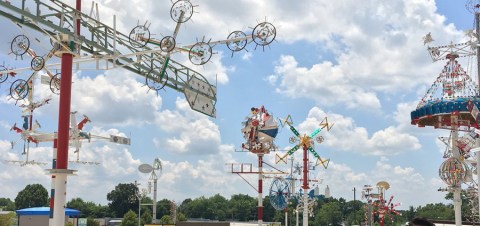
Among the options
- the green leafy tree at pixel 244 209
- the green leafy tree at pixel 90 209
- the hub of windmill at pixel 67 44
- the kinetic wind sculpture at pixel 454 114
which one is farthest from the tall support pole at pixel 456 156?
the green leafy tree at pixel 90 209

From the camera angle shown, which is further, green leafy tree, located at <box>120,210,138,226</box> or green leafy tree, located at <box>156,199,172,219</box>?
green leafy tree, located at <box>156,199,172,219</box>

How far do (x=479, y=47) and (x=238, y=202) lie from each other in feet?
344

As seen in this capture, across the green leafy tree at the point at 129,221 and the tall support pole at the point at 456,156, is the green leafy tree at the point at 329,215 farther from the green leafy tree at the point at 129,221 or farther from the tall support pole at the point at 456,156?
the tall support pole at the point at 456,156

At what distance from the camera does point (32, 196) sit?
111 m

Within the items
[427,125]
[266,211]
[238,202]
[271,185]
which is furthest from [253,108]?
[238,202]

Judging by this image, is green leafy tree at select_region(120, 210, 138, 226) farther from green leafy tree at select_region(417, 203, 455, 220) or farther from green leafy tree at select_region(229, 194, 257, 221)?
green leafy tree at select_region(229, 194, 257, 221)

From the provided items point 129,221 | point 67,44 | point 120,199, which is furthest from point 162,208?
point 67,44

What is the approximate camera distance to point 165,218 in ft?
217

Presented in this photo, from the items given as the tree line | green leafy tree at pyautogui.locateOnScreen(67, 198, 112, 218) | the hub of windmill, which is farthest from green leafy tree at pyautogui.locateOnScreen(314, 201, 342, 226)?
the hub of windmill

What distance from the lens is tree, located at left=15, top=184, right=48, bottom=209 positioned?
111 m

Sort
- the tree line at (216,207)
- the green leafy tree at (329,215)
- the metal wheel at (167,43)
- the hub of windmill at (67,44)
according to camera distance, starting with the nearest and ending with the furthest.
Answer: the hub of windmill at (67,44), the metal wheel at (167,43), the tree line at (216,207), the green leafy tree at (329,215)

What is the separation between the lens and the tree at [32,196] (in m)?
111

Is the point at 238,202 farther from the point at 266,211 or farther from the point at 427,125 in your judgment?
the point at 427,125

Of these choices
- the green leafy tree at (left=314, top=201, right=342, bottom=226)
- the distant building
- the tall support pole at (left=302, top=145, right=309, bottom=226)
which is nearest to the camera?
the tall support pole at (left=302, top=145, right=309, bottom=226)
